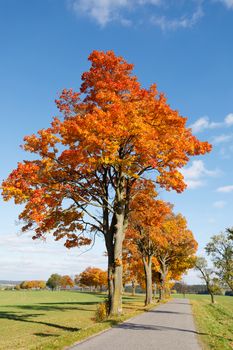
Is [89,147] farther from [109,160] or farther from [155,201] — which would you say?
[155,201]

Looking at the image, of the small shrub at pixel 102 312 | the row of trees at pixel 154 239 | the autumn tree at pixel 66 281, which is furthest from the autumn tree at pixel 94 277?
the small shrub at pixel 102 312

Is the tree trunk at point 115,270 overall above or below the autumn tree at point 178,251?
below

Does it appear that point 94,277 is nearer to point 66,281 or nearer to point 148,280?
point 66,281

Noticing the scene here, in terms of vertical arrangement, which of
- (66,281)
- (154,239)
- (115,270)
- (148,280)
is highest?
(66,281)

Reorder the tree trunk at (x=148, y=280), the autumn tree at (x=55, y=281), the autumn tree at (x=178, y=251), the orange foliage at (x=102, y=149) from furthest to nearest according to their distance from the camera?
the autumn tree at (x=55, y=281)
the autumn tree at (x=178, y=251)
the tree trunk at (x=148, y=280)
the orange foliage at (x=102, y=149)

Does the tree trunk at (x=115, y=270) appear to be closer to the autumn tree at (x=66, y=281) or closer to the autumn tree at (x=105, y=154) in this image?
the autumn tree at (x=105, y=154)

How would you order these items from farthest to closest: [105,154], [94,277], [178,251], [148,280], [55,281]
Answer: [55,281]
[94,277]
[178,251]
[148,280]
[105,154]

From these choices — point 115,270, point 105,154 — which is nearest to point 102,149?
point 105,154

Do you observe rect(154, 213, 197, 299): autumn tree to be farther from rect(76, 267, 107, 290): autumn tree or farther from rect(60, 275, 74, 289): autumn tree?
rect(60, 275, 74, 289): autumn tree

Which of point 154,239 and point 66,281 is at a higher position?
point 66,281

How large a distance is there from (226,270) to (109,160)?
25.9 meters

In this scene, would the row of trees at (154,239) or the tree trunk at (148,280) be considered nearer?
the row of trees at (154,239)

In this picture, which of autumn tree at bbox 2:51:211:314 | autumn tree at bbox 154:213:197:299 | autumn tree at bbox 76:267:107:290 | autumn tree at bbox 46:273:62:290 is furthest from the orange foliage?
autumn tree at bbox 46:273:62:290

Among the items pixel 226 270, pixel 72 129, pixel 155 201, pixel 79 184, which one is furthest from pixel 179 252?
pixel 72 129
